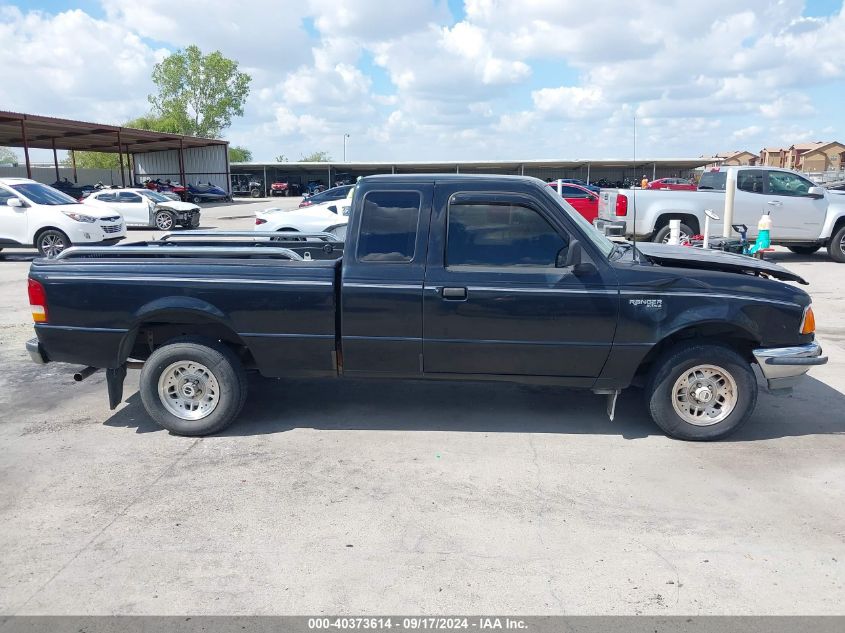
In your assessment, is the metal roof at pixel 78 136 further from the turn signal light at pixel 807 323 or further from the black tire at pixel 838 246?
the turn signal light at pixel 807 323

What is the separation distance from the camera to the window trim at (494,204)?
4797mm

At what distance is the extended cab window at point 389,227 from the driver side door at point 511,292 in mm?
178

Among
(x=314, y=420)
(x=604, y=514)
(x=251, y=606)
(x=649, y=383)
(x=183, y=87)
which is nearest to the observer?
(x=251, y=606)

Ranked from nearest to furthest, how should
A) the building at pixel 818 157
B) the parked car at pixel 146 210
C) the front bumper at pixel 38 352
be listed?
the front bumper at pixel 38 352, the parked car at pixel 146 210, the building at pixel 818 157

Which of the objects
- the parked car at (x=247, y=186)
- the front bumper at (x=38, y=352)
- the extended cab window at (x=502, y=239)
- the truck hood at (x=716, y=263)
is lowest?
the front bumper at (x=38, y=352)

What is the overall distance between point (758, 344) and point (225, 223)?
88.5ft

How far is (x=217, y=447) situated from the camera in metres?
4.99

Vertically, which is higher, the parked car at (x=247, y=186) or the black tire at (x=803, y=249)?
the parked car at (x=247, y=186)

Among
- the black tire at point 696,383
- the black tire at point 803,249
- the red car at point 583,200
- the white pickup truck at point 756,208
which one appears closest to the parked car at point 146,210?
the red car at point 583,200

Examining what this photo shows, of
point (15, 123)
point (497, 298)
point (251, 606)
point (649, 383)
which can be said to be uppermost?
point (15, 123)

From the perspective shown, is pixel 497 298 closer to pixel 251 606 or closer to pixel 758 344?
pixel 758 344

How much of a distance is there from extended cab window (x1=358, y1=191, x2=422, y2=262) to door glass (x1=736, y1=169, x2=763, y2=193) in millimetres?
11510

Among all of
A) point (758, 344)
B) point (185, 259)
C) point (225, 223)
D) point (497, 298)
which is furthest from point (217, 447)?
point (225, 223)

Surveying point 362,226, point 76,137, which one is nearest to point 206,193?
point 76,137
